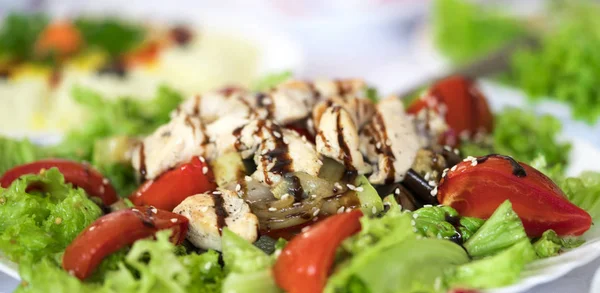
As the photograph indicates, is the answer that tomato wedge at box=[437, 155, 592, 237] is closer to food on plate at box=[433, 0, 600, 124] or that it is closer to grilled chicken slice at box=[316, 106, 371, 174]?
grilled chicken slice at box=[316, 106, 371, 174]

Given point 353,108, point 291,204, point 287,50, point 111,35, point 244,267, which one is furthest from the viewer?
point 111,35

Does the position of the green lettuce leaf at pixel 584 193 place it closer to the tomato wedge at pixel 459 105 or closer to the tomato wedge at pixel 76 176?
the tomato wedge at pixel 459 105

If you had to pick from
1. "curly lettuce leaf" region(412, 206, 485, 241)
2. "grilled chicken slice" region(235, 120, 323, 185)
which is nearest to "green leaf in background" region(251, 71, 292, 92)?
"grilled chicken slice" region(235, 120, 323, 185)

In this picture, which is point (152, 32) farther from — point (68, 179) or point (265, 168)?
point (265, 168)

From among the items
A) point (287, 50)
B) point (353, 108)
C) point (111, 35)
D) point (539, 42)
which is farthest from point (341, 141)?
point (111, 35)

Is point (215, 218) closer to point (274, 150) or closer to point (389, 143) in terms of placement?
point (274, 150)

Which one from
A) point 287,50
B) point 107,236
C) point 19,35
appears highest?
point 107,236
